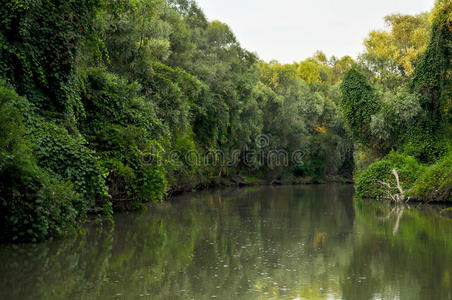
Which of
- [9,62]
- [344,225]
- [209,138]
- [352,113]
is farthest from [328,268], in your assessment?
[209,138]

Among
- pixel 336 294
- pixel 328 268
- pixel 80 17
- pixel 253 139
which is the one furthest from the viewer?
pixel 253 139

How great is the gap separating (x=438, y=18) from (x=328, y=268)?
21108mm

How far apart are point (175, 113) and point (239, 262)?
16.1 metres

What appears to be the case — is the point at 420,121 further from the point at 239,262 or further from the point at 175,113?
the point at 239,262

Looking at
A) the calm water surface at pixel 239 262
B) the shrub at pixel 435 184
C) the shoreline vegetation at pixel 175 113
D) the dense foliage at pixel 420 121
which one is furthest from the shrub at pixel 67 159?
the dense foliage at pixel 420 121

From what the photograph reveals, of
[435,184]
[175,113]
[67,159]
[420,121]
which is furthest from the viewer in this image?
[420,121]

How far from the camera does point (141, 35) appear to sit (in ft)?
76.1

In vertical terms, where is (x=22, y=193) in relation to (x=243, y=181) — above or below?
above

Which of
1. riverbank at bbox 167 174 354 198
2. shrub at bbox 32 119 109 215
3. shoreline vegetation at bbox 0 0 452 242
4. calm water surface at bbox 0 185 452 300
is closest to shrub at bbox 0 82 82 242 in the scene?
shoreline vegetation at bbox 0 0 452 242

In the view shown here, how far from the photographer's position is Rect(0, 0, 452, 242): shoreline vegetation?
12438 millimetres

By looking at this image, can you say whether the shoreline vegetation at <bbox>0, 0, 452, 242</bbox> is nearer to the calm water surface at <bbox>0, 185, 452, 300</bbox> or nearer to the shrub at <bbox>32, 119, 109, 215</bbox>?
the shrub at <bbox>32, 119, 109, 215</bbox>

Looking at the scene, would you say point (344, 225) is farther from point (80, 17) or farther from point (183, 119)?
point (183, 119)

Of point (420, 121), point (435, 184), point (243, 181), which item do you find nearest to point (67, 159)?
point (435, 184)

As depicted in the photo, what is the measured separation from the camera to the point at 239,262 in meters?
9.27
